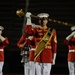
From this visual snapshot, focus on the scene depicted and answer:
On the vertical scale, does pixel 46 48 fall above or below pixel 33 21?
below

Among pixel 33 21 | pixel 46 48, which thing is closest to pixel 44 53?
pixel 46 48

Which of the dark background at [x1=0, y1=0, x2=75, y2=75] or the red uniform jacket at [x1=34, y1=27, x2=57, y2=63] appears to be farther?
the dark background at [x1=0, y1=0, x2=75, y2=75]

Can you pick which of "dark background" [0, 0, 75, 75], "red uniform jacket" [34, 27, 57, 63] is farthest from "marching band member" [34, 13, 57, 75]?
"dark background" [0, 0, 75, 75]

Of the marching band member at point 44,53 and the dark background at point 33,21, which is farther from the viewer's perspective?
the dark background at point 33,21

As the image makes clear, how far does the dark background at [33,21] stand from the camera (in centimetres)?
1592

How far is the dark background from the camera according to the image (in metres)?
15.9

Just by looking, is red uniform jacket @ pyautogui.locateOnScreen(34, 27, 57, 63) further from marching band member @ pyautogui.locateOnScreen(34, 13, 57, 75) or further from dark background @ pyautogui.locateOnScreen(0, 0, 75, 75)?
dark background @ pyautogui.locateOnScreen(0, 0, 75, 75)

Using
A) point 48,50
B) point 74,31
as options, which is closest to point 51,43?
point 48,50

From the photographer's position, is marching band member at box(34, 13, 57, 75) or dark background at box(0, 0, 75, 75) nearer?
marching band member at box(34, 13, 57, 75)

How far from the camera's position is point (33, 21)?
1664cm

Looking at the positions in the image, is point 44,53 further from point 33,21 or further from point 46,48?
point 33,21

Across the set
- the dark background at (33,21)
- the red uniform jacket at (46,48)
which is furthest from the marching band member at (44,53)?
the dark background at (33,21)

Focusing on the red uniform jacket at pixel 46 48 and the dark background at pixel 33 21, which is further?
the dark background at pixel 33 21

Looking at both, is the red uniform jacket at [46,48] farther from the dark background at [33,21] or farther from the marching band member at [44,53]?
the dark background at [33,21]
